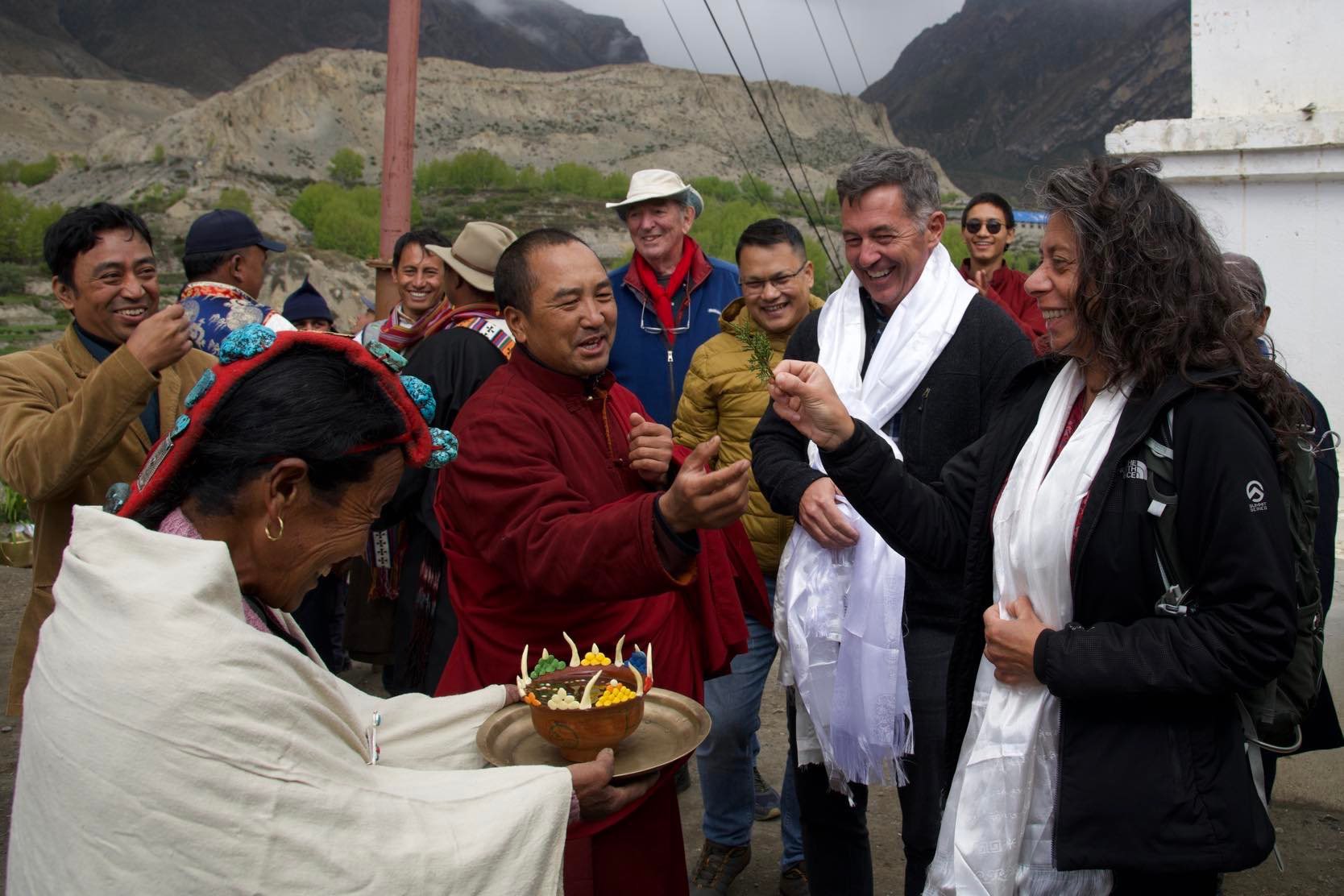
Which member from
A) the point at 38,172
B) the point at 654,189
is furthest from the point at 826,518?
the point at 38,172

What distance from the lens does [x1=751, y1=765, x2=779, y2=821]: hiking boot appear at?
4.55m

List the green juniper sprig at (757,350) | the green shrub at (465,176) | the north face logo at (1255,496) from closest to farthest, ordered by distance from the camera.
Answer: the north face logo at (1255,496)
the green juniper sprig at (757,350)
the green shrub at (465,176)

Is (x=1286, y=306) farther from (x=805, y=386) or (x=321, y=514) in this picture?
(x=321, y=514)

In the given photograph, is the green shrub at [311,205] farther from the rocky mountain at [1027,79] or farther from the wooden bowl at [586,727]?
the rocky mountain at [1027,79]

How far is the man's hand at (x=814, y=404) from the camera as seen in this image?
253 cm

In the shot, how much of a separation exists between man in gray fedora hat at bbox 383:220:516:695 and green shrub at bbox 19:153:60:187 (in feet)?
180

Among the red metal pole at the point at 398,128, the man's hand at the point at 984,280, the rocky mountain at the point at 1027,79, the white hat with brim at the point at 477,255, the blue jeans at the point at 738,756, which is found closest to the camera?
the blue jeans at the point at 738,756

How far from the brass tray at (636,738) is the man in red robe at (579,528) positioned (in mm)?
93

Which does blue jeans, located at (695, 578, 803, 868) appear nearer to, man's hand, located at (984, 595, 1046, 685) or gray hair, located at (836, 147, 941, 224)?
gray hair, located at (836, 147, 941, 224)

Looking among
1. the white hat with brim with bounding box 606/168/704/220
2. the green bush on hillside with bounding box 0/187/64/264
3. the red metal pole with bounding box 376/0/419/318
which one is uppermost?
the green bush on hillside with bounding box 0/187/64/264

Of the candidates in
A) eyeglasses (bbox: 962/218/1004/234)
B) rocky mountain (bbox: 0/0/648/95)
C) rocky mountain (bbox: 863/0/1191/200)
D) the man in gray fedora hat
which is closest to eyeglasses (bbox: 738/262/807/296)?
the man in gray fedora hat

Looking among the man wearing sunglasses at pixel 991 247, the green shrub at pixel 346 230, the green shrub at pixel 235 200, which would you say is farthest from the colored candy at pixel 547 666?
the green shrub at pixel 235 200

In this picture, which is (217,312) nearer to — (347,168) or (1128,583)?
(1128,583)

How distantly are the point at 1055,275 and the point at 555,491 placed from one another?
3.95ft
